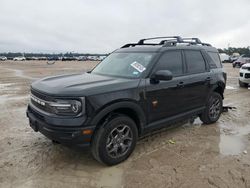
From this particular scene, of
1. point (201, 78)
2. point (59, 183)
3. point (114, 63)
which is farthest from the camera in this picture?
point (201, 78)

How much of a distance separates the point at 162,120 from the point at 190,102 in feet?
3.06

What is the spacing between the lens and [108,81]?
12.8ft

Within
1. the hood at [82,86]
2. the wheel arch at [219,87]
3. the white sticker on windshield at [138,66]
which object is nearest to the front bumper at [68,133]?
the hood at [82,86]

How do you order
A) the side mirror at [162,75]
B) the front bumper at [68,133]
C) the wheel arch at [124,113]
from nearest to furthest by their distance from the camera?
the front bumper at [68,133] → the wheel arch at [124,113] → the side mirror at [162,75]

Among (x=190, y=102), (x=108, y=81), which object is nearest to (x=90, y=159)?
(x=108, y=81)

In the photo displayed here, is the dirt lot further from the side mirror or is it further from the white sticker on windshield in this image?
the white sticker on windshield

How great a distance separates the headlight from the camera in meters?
3.36

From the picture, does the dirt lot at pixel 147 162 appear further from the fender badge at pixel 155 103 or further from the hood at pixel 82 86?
the hood at pixel 82 86

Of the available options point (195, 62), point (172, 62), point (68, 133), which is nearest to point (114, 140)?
point (68, 133)

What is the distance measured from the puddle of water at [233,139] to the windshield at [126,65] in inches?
82.0

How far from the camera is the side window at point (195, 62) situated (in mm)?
5057

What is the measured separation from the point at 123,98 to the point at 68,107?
840mm

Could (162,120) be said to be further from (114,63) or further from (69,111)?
(69,111)

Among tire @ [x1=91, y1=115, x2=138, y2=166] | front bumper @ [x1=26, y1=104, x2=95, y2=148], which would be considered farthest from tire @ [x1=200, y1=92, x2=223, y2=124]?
front bumper @ [x1=26, y1=104, x2=95, y2=148]
